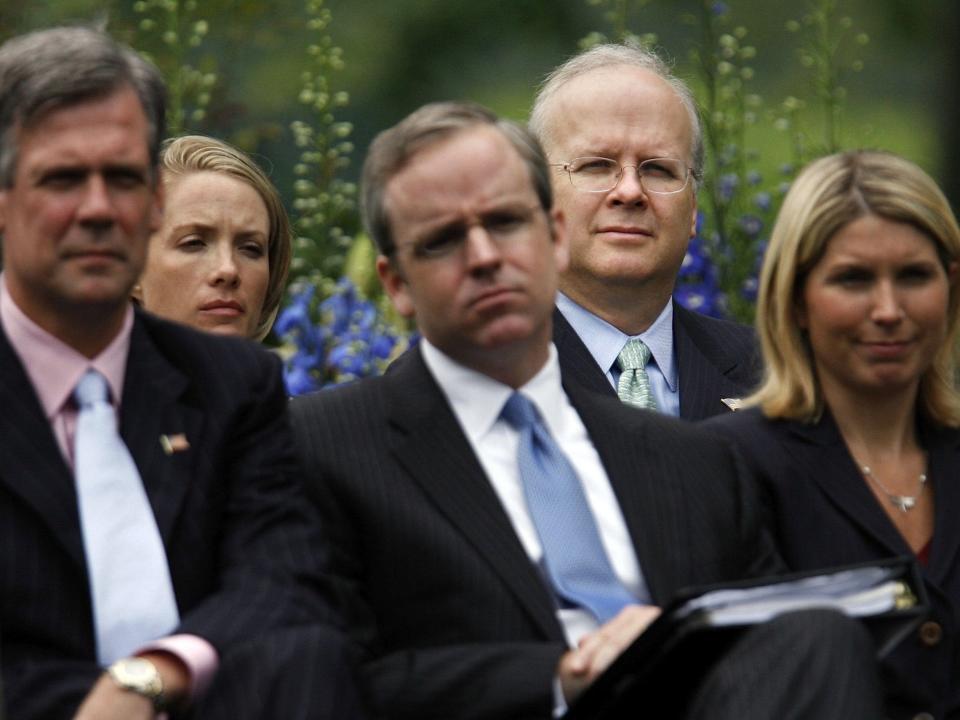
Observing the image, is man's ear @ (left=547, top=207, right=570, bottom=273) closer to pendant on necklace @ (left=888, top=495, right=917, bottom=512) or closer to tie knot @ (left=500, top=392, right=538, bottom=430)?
tie knot @ (left=500, top=392, right=538, bottom=430)

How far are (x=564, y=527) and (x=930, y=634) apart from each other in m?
0.84

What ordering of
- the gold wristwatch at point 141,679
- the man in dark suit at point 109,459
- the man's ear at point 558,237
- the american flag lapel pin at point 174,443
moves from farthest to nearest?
the man's ear at point 558,237, the american flag lapel pin at point 174,443, the man in dark suit at point 109,459, the gold wristwatch at point 141,679

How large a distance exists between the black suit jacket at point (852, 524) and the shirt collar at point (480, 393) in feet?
1.66

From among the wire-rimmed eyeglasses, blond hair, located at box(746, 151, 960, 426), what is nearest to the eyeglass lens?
the wire-rimmed eyeglasses

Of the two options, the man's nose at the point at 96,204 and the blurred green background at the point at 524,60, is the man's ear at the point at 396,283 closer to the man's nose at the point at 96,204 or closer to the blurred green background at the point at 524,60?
the man's nose at the point at 96,204

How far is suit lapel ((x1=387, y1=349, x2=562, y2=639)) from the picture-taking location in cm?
371

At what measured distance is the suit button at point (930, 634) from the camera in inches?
161

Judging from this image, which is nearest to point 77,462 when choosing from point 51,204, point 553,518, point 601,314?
point 51,204

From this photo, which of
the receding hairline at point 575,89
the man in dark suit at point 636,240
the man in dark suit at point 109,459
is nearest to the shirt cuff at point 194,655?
the man in dark suit at point 109,459

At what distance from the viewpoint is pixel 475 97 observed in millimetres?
9055

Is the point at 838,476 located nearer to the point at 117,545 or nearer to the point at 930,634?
the point at 930,634

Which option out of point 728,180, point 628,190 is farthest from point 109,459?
point 728,180

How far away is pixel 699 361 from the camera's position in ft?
17.6

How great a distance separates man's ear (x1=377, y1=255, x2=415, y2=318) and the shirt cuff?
35.0 inches
